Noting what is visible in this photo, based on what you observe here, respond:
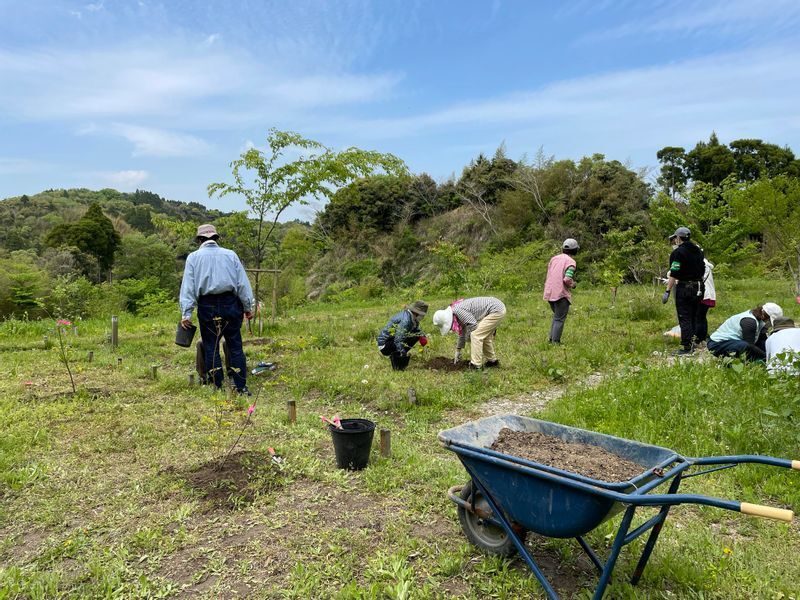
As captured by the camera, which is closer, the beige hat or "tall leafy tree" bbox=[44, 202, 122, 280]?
the beige hat

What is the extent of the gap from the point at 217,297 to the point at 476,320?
338 centimetres

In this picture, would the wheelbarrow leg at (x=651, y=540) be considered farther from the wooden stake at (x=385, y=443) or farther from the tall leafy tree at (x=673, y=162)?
the tall leafy tree at (x=673, y=162)

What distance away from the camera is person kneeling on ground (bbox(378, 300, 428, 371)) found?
23.7ft

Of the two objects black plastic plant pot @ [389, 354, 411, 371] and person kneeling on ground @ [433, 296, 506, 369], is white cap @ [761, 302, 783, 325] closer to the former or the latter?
person kneeling on ground @ [433, 296, 506, 369]

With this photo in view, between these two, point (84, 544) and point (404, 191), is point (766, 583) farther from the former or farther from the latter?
point (404, 191)

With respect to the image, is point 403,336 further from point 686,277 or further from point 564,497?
point 564,497

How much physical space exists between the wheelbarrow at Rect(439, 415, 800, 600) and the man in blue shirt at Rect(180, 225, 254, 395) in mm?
3748

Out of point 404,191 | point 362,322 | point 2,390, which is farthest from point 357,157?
point 404,191

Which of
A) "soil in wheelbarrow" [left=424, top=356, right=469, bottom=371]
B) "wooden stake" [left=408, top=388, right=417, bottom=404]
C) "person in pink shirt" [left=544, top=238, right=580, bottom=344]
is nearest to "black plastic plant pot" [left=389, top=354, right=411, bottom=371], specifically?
"soil in wheelbarrow" [left=424, top=356, right=469, bottom=371]

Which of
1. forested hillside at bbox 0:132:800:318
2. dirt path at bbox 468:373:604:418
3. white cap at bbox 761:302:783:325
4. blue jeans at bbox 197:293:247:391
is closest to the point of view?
dirt path at bbox 468:373:604:418

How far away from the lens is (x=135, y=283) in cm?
2125

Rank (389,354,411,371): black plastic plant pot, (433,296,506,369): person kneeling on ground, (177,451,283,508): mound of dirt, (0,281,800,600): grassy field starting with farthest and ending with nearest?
1. (389,354,411,371): black plastic plant pot
2. (433,296,506,369): person kneeling on ground
3. (177,451,283,508): mound of dirt
4. (0,281,800,600): grassy field

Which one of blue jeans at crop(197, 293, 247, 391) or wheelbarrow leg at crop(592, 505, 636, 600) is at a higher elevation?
blue jeans at crop(197, 293, 247, 391)

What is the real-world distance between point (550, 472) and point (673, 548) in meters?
1.21
